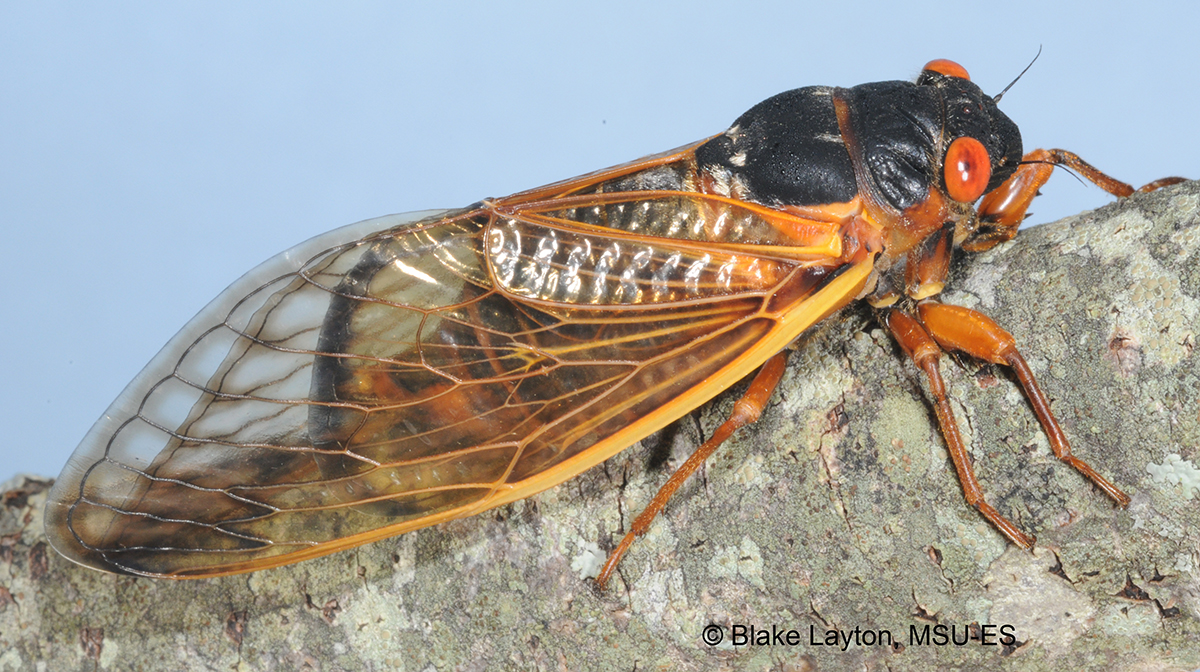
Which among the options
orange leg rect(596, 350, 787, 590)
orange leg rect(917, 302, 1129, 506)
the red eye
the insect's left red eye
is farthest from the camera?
the red eye

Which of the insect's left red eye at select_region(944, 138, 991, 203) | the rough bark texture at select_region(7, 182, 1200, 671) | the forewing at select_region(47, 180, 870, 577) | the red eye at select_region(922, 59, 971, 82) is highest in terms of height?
the red eye at select_region(922, 59, 971, 82)

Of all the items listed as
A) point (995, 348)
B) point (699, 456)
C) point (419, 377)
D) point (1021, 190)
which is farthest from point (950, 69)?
point (419, 377)

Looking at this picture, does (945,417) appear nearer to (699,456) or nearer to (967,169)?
(699,456)

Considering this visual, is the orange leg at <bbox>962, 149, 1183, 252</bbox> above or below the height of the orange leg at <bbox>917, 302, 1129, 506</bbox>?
above

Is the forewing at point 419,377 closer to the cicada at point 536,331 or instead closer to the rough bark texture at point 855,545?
the cicada at point 536,331

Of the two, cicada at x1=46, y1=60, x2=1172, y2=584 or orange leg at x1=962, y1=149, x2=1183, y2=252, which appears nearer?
cicada at x1=46, y1=60, x2=1172, y2=584

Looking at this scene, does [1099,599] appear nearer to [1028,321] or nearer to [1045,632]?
[1045,632]

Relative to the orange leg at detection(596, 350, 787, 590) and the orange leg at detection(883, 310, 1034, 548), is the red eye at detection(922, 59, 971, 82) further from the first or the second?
the orange leg at detection(596, 350, 787, 590)

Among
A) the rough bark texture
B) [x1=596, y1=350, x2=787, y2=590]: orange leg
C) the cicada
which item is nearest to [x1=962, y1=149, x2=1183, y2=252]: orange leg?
the cicada
